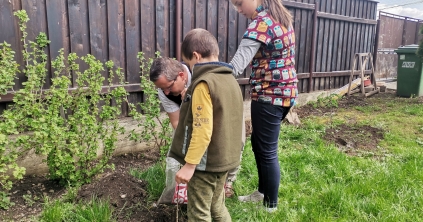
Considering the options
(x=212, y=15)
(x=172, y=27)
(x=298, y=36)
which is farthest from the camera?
(x=298, y=36)

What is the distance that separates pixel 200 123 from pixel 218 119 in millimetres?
131

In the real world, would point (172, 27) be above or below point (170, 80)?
above

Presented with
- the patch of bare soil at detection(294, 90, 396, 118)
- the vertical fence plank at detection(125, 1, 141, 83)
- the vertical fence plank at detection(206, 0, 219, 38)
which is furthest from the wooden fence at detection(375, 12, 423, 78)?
the vertical fence plank at detection(125, 1, 141, 83)

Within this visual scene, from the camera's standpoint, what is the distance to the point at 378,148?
4.20 meters

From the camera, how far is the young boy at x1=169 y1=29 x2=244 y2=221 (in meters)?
1.67

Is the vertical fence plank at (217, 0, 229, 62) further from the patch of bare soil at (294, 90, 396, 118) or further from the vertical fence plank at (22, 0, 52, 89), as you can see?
the vertical fence plank at (22, 0, 52, 89)

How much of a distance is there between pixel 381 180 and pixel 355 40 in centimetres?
573

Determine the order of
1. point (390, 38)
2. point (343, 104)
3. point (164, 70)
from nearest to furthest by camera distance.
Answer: point (164, 70) → point (343, 104) → point (390, 38)

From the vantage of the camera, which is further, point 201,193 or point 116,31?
point 116,31

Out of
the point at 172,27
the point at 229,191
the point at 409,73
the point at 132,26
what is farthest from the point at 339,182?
the point at 409,73

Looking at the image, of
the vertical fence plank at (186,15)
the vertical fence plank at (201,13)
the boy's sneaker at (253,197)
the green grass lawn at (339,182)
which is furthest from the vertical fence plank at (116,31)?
the boy's sneaker at (253,197)

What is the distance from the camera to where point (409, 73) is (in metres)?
8.01

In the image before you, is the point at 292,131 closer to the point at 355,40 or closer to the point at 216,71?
the point at 216,71

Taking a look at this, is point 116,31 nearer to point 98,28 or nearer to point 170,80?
point 98,28
